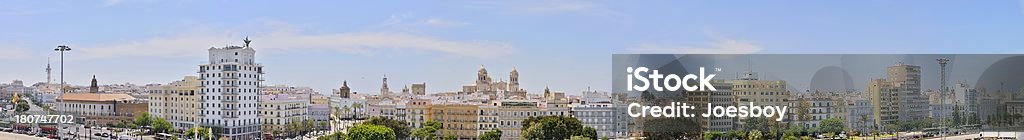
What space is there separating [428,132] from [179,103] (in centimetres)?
305

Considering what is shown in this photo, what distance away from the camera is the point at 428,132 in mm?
10625

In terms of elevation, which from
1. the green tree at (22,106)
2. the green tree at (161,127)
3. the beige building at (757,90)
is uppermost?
the beige building at (757,90)

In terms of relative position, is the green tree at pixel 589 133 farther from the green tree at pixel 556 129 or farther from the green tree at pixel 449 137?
the green tree at pixel 449 137

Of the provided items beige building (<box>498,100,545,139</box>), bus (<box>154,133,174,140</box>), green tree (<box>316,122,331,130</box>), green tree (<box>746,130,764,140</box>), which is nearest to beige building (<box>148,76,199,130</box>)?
bus (<box>154,133,174,140</box>)

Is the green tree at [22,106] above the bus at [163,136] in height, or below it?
above

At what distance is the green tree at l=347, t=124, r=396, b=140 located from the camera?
901 centimetres

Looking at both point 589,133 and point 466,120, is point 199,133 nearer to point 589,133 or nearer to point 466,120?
point 466,120

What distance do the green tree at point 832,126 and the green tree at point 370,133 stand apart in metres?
3.00

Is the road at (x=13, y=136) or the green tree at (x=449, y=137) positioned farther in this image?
the road at (x=13, y=136)

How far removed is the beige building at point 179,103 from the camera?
39.9ft

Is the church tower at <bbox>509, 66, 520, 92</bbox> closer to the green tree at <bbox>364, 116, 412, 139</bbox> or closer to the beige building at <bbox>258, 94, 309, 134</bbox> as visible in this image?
the green tree at <bbox>364, 116, 412, 139</bbox>

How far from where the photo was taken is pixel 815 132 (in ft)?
26.3

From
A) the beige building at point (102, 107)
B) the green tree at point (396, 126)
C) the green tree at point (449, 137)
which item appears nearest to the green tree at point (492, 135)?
the green tree at point (449, 137)

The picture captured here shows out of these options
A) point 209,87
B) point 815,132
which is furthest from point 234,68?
point 815,132
